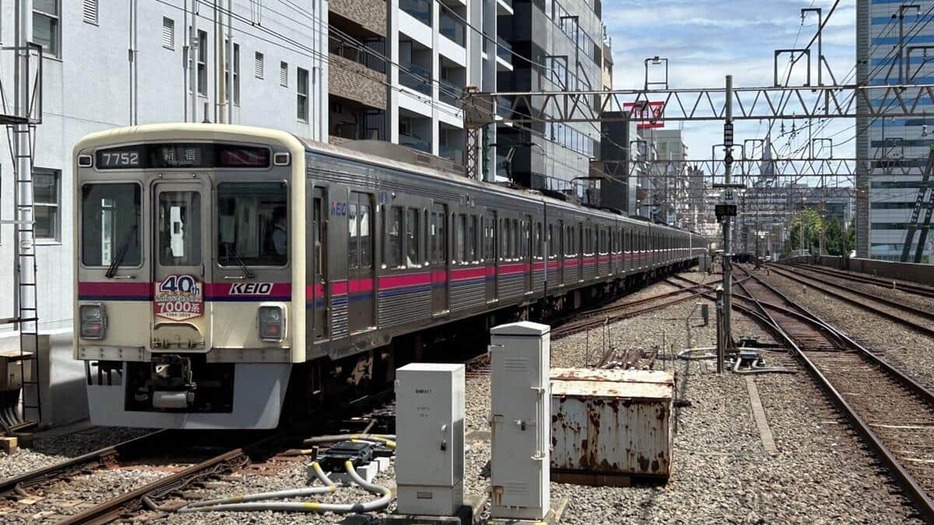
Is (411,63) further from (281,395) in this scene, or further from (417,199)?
(281,395)

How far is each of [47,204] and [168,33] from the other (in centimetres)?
497

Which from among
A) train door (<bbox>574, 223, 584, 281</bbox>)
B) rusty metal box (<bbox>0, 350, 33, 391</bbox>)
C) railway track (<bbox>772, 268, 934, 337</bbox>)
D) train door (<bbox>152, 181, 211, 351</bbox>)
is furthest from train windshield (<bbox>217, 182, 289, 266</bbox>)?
railway track (<bbox>772, 268, 934, 337</bbox>)

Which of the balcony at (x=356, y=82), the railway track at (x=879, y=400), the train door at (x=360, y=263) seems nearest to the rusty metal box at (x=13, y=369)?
the train door at (x=360, y=263)

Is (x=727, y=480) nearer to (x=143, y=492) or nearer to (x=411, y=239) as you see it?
(x=143, y=492)

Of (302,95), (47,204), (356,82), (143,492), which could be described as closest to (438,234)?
(47,204)

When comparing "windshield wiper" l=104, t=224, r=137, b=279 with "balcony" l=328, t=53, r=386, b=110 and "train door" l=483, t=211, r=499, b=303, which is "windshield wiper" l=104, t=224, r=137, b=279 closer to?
"train door" l=483, t=211, r=499, b=303

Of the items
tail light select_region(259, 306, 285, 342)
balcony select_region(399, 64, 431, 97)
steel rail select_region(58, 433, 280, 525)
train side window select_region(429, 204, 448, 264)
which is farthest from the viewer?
balcony select_region(399, 64, 431, 97)

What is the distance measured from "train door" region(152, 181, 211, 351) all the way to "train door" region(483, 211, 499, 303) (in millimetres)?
7268

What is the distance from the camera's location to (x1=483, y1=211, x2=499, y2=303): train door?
16312mm

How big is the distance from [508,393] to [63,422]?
5.97 m

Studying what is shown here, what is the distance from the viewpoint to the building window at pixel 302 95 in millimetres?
A: 25859

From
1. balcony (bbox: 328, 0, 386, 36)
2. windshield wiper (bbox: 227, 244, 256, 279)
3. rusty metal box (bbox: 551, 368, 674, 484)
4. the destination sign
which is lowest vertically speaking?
rusty metal box (bbox: 551, 368, 674, 484)

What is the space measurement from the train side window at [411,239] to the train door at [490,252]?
11.5ft

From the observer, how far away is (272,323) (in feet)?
30.2
